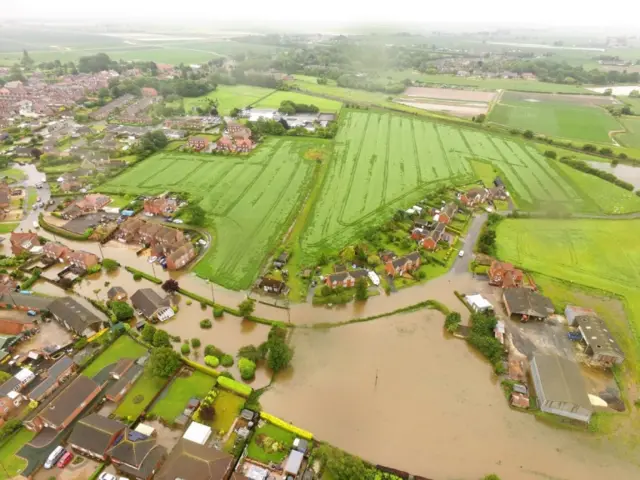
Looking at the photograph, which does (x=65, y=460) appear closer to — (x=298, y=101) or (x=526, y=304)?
(x=526, y=304)

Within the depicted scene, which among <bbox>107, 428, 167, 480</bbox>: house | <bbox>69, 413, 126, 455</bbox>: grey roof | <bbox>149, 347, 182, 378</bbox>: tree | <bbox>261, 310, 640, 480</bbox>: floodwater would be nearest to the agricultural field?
<bbox>261, 310, 640, 480</bbox>: floodwater

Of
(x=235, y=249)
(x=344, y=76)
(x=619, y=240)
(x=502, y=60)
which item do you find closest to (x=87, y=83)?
(x=344, y=76)

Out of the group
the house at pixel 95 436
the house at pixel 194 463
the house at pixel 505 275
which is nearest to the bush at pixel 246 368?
Answer: the house at pixel 194 463

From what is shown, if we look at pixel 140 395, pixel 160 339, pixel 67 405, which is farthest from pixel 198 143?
pixel 67 405

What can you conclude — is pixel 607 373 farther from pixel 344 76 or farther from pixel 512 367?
pixel 344 76

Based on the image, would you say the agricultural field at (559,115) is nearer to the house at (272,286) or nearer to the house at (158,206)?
the house at (272,286)

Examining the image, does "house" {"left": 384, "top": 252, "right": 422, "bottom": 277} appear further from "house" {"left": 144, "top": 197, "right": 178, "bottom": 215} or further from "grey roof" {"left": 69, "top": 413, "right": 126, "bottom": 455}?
"house" {"left": 144, "top": 197, "right": 178, "bottom": 215}
